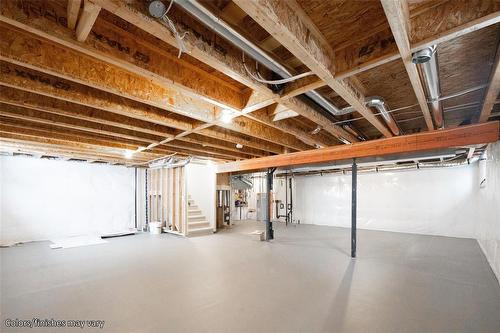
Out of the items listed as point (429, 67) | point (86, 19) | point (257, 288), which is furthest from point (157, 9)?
point (257, 288)

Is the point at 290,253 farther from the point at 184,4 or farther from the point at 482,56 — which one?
the point at 184,4

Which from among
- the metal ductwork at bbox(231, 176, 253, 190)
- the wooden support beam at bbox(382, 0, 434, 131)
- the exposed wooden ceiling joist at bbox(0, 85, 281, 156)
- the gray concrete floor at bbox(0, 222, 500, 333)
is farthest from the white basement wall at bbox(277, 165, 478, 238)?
the wooden support beam at bbox(382, 0, 434, 131)

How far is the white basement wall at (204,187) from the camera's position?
23.2 ft

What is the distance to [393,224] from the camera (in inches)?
285

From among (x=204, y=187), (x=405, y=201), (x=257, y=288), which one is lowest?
(x=257, y=288)

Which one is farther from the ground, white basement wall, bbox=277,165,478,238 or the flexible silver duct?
the flexible silver duct

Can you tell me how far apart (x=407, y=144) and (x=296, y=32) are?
301 centimetres

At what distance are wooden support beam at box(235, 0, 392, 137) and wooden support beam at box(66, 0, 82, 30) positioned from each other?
0.87m

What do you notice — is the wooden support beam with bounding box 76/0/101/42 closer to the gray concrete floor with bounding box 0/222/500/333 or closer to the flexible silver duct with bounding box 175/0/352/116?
the flexible silver duct with bounding box 175/0/352/116

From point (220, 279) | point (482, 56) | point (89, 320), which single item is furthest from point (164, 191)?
point (482, 56)

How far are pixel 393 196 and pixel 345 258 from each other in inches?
161

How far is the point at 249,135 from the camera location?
3938 mm

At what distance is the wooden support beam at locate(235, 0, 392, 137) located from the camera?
3.89 feet

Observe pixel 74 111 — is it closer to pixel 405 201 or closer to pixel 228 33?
pixel 228 33
